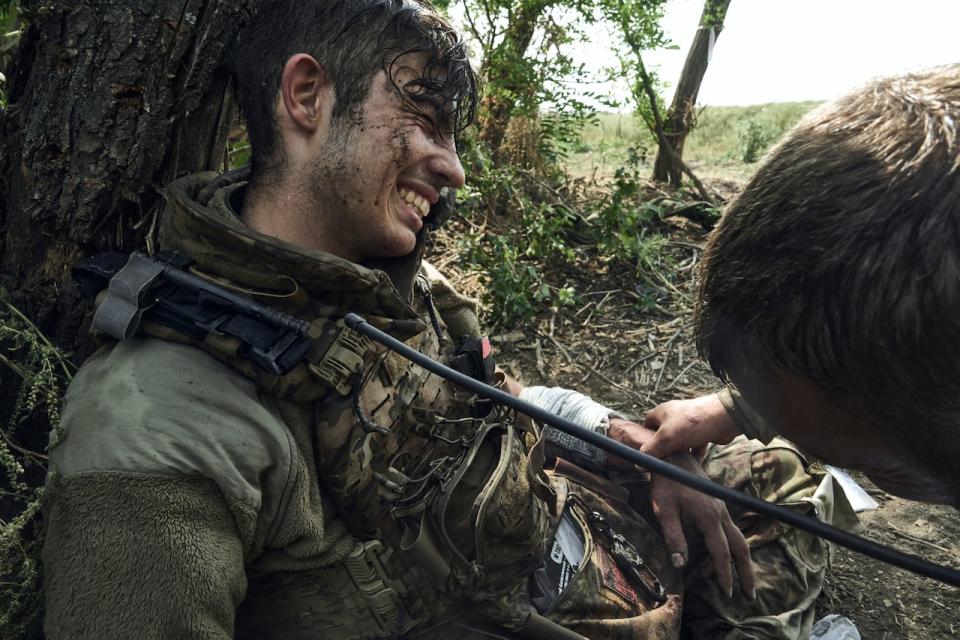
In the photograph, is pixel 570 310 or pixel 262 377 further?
pixel 570 310

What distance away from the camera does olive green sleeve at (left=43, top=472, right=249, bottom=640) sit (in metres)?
1.64

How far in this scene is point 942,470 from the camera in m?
1.41

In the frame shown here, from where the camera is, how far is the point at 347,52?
7.17 ft

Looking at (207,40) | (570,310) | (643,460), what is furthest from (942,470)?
(570,310)

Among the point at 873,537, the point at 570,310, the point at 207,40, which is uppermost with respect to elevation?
the point at 207,40

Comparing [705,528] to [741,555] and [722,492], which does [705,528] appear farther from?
[722,492]

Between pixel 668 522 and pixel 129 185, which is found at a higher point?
pixel 129 185

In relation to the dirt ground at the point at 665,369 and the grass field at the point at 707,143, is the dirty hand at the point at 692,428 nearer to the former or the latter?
the dirt ground at the point at 665,369

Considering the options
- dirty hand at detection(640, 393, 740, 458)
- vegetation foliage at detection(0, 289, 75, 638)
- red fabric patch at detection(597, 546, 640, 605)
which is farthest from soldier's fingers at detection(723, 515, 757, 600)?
vegetation foliage at detection(0, 289, 75, 638)

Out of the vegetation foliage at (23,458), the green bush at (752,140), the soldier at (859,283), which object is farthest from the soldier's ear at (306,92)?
the green bush at (752,140)

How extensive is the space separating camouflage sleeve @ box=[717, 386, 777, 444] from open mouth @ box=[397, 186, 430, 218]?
1.33m

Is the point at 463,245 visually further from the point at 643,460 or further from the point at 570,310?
the point at 643,460

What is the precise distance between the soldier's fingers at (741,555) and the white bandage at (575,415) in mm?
565

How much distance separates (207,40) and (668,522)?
2.40 metres
